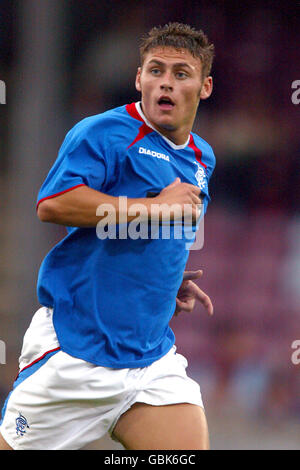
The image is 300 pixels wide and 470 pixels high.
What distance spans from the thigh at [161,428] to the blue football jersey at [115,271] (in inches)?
5.9

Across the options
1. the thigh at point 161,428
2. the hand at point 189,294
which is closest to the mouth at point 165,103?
the hand at point 189,294

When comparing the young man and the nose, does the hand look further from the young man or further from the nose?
the nose

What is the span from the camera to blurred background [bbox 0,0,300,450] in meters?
3.20

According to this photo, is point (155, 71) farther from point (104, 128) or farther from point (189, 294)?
point (189, 294)

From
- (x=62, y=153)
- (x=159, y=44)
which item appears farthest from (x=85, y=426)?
(x=159, y=44)

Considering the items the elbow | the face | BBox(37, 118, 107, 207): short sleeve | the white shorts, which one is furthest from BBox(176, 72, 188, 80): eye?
the white shorts

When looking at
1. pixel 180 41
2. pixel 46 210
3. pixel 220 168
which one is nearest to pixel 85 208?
pixel 46 210

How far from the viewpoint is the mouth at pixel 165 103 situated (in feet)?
6.98

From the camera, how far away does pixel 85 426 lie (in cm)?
208

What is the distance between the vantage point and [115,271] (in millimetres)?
2055

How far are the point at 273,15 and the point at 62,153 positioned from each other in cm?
230

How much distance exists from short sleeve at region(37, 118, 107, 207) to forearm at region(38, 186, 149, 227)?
0.07 feet

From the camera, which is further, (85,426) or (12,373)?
(12,373)

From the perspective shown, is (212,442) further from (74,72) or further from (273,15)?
(273,15)
